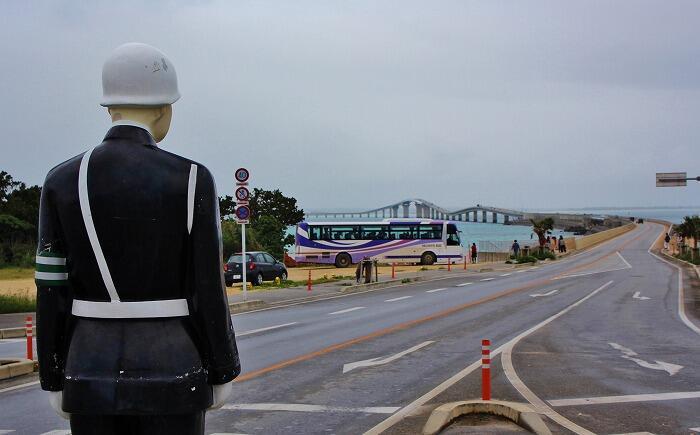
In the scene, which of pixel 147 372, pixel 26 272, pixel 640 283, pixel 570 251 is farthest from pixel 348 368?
pixel 570 251

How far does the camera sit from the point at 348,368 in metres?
11.1

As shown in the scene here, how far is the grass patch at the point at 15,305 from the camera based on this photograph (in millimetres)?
20031

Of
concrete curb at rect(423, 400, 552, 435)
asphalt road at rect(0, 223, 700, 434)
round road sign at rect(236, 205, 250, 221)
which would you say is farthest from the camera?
round road sign at rect(236, 205, 250, 221)

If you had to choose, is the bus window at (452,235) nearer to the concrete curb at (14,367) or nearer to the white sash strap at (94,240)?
the concrete curb at (14,367)

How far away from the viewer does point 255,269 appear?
32.1m

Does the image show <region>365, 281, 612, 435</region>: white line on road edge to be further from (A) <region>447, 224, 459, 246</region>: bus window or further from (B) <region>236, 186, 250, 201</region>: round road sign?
(A) <region>447, 224, 459, 246</region>: bus window

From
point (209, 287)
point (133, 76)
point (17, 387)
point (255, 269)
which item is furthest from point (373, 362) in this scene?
point (255, 269)

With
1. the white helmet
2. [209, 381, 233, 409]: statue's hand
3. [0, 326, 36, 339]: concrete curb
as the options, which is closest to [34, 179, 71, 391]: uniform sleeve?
the white helmet

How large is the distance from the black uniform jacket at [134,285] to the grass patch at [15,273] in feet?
123

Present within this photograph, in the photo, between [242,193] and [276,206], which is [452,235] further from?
[242,193]

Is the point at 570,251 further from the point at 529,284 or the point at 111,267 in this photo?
the point at 111,267

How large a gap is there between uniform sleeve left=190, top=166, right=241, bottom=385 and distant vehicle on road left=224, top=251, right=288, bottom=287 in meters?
28.3

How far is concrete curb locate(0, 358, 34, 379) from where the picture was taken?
34.0ft

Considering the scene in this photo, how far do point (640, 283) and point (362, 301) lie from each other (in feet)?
50.8
